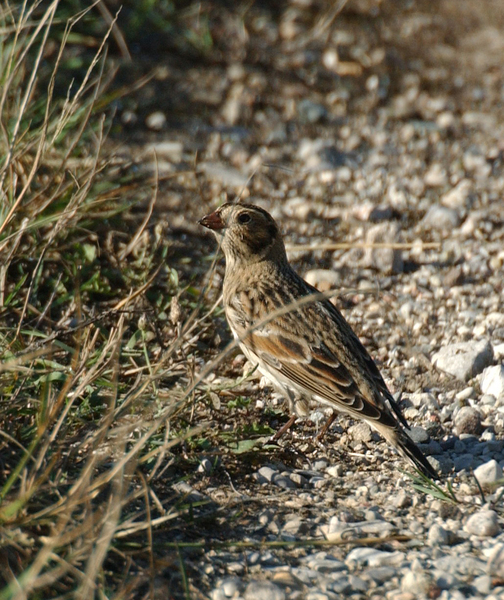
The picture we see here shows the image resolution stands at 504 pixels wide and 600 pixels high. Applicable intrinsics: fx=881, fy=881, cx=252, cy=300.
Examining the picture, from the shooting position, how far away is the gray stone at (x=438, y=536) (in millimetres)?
3443

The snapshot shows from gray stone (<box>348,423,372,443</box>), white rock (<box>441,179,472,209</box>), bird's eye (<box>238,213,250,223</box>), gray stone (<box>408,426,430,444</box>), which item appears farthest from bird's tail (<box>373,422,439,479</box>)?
white rock (<box>441,179,472,209</box>)

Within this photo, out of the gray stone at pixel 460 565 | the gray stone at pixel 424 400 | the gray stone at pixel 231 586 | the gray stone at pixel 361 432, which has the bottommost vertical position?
the gray stone at pixel 361 432

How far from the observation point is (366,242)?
6.09 metres

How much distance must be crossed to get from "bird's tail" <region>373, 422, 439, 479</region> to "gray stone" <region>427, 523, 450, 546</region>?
0.36m

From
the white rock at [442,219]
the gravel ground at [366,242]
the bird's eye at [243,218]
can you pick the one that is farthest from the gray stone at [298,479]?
the white rock at [442,219]

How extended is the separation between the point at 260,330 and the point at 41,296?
1417mm

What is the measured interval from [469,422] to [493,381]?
0.38 m

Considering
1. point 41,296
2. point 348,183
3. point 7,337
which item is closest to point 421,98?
point 348,183

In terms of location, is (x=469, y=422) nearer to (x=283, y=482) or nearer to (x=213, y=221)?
(x=283, y=482)

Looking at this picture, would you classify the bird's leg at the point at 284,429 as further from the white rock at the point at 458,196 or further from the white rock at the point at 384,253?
the white rock at the point at 458,196

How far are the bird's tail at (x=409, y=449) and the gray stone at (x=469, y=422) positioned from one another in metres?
A: 0.42

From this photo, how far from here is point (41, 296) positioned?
16.8 ft

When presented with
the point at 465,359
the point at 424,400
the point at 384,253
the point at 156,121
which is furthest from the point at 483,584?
the point at 156,121

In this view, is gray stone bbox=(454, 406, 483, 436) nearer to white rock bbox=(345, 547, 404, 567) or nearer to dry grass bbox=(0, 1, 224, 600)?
white rock bbox=(345, 547, 404, 567)
